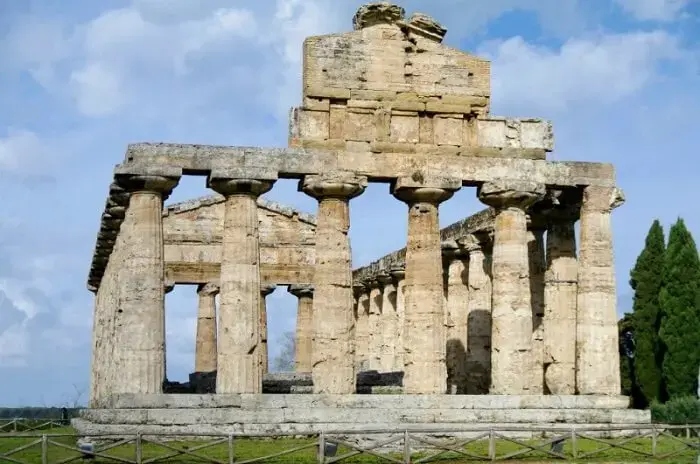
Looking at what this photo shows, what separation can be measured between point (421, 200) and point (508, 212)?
2.76 meters

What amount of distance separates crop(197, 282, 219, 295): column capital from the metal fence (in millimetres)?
18391

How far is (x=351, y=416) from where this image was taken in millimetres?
34500

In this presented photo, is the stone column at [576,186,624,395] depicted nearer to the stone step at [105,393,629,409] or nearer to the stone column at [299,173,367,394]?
the stone step at [105,393,629,409]

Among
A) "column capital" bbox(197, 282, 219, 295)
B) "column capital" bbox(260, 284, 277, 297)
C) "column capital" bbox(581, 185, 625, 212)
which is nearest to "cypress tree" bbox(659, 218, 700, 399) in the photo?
"column capital" bbox(260, 284, 277, 297)

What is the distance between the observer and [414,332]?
120ft

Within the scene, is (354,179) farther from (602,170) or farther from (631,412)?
(631,412)

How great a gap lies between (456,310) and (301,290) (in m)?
9.36

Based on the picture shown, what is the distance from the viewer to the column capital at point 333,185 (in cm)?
3631

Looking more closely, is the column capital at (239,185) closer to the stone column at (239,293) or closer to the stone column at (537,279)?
the stone column at (239,293)

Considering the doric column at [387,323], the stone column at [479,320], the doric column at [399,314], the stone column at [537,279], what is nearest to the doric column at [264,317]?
the doric column at [387,323]

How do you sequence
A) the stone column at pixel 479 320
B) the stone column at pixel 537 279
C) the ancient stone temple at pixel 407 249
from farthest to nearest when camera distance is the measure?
the stone column at pixel 479 320, the stone column at pixel 537 279, the ancient stone temple at pixel 407 249

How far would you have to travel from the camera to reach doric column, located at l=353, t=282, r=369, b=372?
59.4 meters

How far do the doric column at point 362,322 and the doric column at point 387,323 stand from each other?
9.27 feet

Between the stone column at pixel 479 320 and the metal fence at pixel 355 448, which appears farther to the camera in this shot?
the stone column at pixel 479 320
